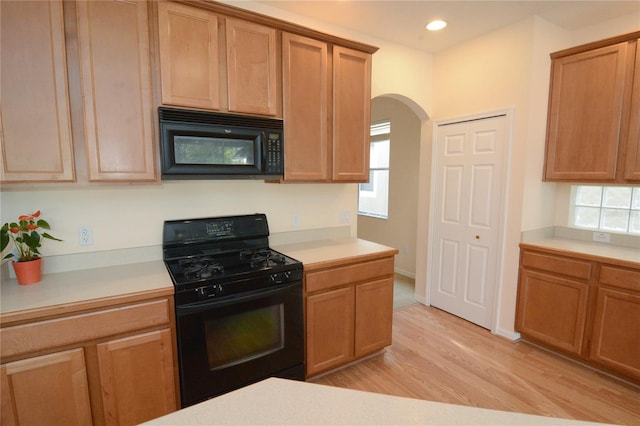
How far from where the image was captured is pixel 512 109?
2812mm

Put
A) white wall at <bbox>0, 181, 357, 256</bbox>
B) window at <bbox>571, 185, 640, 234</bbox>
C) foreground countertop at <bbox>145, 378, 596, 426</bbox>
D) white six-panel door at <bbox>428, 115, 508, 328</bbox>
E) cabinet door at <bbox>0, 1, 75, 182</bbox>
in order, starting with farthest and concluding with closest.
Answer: white six-panel door at <bbox>428, 115, 508, 328</bbox>
window at <bbox>571, 185, 640, 234</bbox>
white wall at <bbox>0, 181, 357, 256</bbox>
cabinet door at <bbox>0, 1, 75, 182</bbox>
foreground countertop at <bbox>145, 378, 596, 426</bbox>

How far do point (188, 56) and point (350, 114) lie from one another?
1.23 metres

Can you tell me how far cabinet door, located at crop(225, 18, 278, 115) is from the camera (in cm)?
205

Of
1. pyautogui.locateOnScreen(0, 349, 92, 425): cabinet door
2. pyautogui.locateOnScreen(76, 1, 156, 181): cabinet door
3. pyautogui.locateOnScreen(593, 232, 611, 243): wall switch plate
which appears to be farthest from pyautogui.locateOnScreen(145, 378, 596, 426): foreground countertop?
pyautogui.locateOnScreen(593, 232, 611, 243): wall switch plate

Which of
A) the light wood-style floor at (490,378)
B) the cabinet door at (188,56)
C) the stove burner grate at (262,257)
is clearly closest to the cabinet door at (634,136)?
the light wood-style floor at (490,378)

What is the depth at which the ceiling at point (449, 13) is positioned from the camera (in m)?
2.45

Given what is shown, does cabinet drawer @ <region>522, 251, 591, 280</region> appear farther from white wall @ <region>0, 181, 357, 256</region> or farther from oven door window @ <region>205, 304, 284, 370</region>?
oven door window @ <region>205, 304, 284, 370</region>

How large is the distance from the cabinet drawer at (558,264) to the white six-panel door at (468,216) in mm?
269

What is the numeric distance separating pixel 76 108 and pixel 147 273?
0.98 meters

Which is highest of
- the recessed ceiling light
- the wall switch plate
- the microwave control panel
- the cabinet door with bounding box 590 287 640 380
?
the recessed ceiling light

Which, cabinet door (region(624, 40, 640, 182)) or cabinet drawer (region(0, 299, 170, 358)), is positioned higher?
cabinet door (region(624, 40, 640, 182))

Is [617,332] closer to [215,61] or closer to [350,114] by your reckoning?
[350,114]

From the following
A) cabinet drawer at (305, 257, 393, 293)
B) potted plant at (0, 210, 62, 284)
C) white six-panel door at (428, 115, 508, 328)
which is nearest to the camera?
potted plant at (0, 210, 62, 284)

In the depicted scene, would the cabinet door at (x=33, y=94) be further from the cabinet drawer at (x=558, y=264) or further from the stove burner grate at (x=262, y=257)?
the cabinet drawer at (x=558, y=264)
